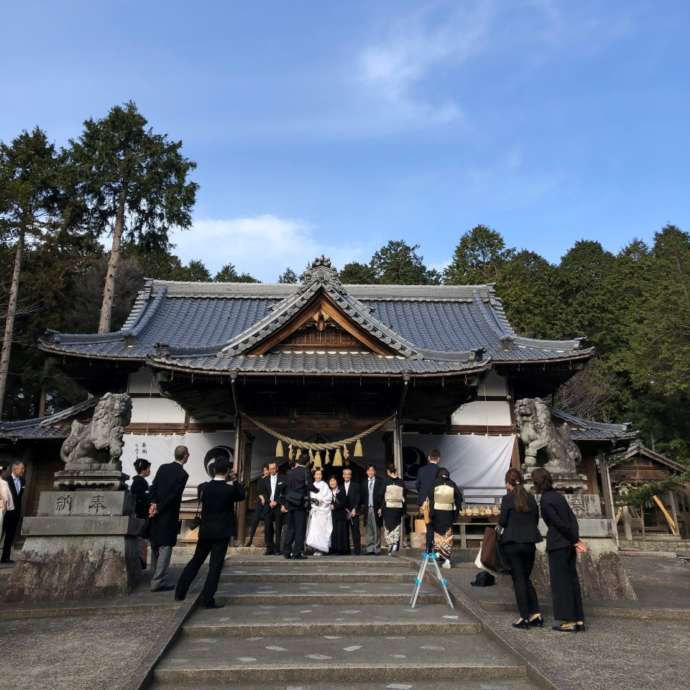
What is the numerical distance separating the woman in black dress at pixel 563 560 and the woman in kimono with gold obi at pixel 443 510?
3474 mm

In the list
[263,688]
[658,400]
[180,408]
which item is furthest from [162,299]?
[658,400]

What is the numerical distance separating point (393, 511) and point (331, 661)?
6.97 m

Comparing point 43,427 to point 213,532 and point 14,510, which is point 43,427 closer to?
point 14,510

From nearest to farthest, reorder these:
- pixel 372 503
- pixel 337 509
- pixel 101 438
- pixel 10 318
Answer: pixel 101 438
pixel 372 503
pixel 337 509
pixel 10 318

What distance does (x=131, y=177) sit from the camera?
28.5 metres

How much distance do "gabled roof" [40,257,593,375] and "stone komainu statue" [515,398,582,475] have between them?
5.09 meters

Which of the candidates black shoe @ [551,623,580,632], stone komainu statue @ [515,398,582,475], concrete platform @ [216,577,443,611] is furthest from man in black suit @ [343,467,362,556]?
black shoe @ [551,623,580,632]

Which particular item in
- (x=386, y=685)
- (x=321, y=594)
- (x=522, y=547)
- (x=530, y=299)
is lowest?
(x=386, y=685)

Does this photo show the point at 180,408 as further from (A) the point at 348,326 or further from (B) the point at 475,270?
(B) the point at 475,270

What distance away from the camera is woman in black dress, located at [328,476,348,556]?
1222 cm

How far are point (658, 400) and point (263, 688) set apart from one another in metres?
35.2

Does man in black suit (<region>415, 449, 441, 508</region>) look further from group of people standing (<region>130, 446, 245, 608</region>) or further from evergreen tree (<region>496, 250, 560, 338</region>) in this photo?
evergreen tree (<region>496, 250, 560, 338</region>)

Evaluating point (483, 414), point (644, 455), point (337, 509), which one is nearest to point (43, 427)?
point (337, 509)

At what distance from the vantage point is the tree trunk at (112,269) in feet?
81.8
